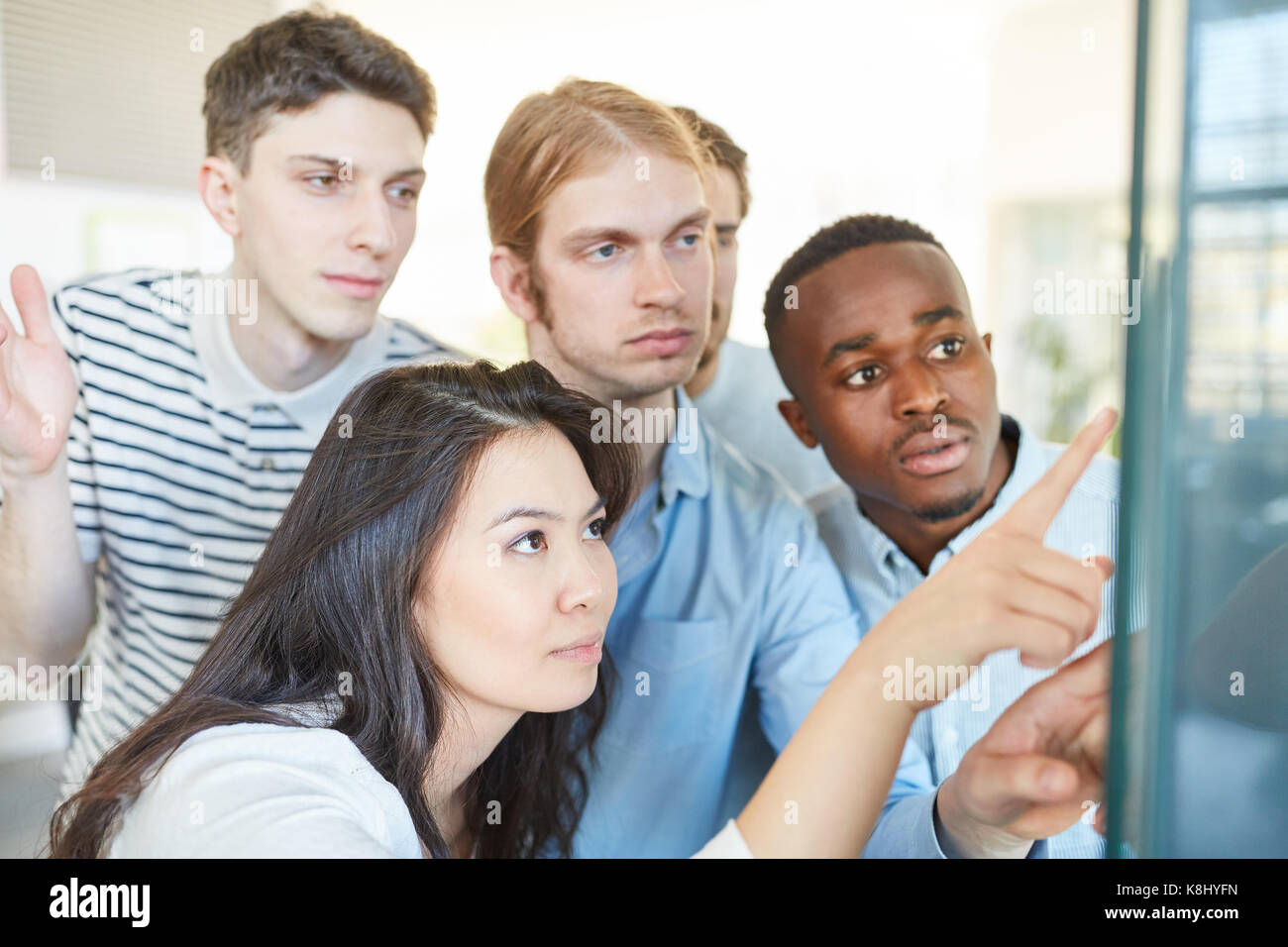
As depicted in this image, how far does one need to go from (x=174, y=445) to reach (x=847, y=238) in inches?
34.7

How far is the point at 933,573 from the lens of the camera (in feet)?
3.79

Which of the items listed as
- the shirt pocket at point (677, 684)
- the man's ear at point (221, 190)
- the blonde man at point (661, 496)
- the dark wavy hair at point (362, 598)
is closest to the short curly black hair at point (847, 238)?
the blonde man at point (661, 496)

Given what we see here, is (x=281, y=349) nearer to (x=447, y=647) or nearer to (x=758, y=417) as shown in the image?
(x=447, y=647)

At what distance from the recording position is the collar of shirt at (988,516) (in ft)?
3.79

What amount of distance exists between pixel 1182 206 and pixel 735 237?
518 mm

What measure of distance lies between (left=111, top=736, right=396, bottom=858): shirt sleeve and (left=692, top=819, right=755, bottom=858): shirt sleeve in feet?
0.91

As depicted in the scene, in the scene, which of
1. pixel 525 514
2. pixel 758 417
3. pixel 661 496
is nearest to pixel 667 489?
pixel 661 496

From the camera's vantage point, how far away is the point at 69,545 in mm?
1300

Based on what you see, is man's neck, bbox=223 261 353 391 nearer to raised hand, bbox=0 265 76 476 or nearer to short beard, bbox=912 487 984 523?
raised hand, bbox=0 265 76 476

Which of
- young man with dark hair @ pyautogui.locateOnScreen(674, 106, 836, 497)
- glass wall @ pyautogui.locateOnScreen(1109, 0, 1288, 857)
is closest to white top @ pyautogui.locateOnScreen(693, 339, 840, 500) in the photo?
young man with dark hair @ pyautogui.locateOnScreen(674, 106, 836, 497)

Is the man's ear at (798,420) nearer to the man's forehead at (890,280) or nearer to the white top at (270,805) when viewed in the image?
the man's forehead at (890,280)
